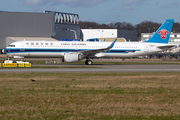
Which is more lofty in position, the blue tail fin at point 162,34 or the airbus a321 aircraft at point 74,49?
the blue tail fin at point 162,34

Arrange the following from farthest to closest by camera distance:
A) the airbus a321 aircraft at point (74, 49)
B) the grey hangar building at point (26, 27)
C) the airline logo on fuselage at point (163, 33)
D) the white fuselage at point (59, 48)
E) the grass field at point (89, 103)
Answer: the grey hangar building at point (26, 27) < the airline logo on fuselage at point (163, 33) < the white fuselage at point (59, 48) < the airbus a321 aircraft at point (74, 49) < the grass field at point (89, 103)

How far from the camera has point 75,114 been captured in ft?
32.8

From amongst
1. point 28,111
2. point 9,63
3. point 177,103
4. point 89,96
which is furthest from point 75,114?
point 9,63

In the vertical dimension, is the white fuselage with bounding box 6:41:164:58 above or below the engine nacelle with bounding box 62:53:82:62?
above

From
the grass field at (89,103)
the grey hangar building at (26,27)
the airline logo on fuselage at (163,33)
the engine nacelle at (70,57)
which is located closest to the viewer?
the grass field at (89,103)

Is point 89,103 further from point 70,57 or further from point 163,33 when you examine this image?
point 163,33

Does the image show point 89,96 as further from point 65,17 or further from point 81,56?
point 65,17

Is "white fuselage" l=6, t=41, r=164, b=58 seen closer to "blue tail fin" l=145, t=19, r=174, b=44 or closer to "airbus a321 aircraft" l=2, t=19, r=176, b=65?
"airbus a321 aircraft" l=2, t=19, r=176, b=65

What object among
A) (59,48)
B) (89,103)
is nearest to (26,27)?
(59,48)

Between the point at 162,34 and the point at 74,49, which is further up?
the point at 162,34

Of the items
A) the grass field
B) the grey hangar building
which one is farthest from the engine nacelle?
the grey hangar building

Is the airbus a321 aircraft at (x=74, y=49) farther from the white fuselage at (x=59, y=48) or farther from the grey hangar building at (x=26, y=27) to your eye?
the grey hangar building at (x=26, y=27)

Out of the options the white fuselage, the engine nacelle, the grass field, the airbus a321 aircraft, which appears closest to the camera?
the grass field

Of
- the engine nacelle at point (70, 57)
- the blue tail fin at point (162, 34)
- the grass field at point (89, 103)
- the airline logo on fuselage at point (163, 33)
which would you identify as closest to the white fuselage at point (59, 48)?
the engine nacelle at point (70, 57)
